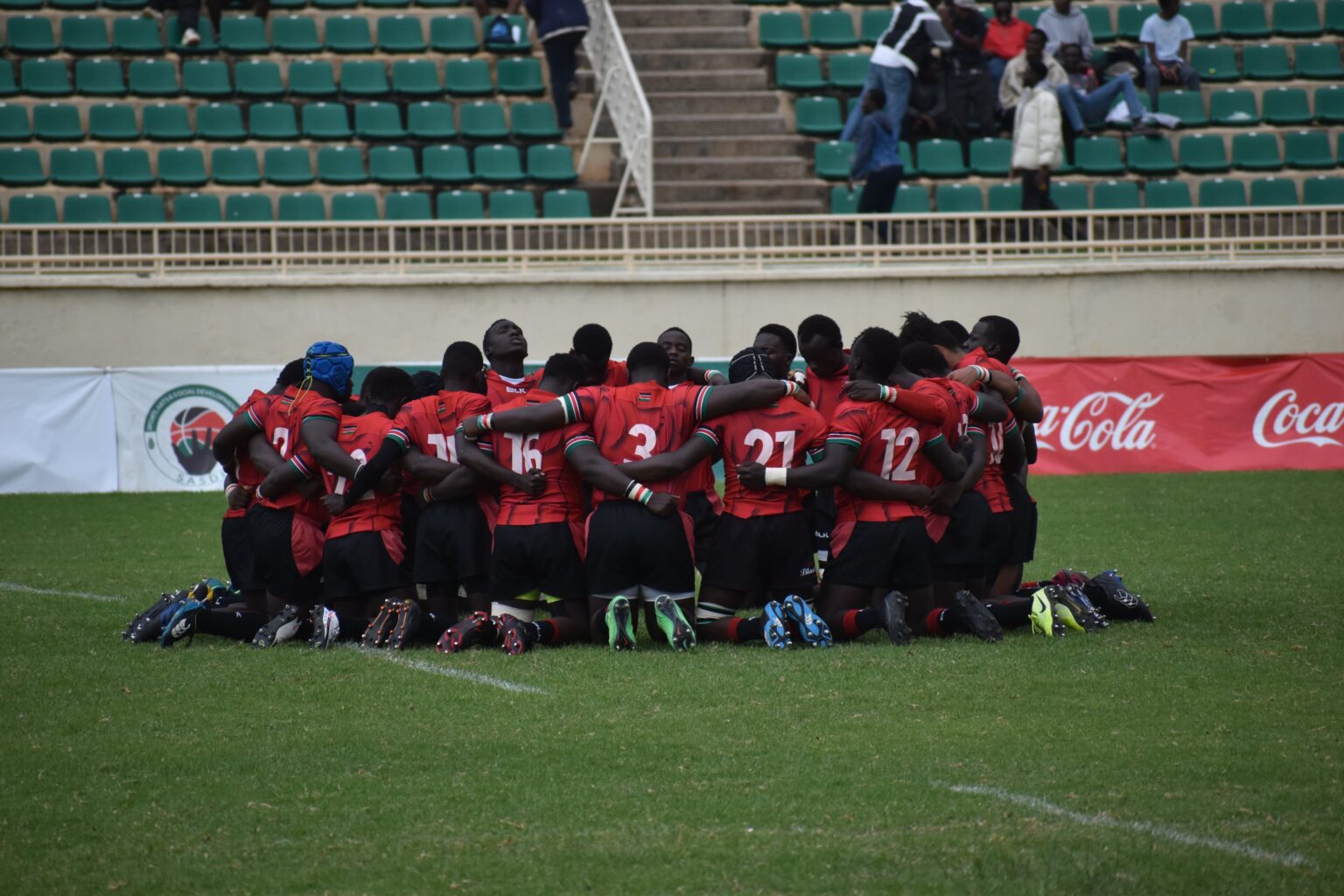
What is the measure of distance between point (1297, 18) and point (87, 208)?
1955 cm

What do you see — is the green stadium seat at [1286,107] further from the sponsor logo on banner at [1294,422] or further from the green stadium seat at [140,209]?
the green stadium seat at [140,209]

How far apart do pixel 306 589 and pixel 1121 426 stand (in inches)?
477

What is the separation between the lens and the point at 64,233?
19922 millimetres

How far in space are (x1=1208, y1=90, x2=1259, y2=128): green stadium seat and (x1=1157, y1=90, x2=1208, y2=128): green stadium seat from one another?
0.20 meters

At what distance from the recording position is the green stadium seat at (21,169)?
72.9 ft

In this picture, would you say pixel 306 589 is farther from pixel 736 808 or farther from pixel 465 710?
pixel 736 808

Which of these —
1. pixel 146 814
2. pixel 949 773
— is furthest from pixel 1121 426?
pixel 146 814

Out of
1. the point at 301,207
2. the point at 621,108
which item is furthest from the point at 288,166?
the point at 621,108

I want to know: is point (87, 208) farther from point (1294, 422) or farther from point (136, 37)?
point (1294, 422)

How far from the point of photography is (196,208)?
862 inches

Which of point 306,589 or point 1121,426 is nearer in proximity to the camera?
point 306,589

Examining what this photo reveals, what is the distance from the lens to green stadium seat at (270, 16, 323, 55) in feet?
80.3

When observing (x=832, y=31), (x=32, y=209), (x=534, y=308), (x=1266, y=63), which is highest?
(x=832, y=31)

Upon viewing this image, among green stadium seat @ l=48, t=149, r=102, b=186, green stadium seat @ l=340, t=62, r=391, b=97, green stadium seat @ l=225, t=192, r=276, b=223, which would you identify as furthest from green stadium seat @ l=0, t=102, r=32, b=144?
green stadium seat @ l=340, t=62, r=391, b=97
